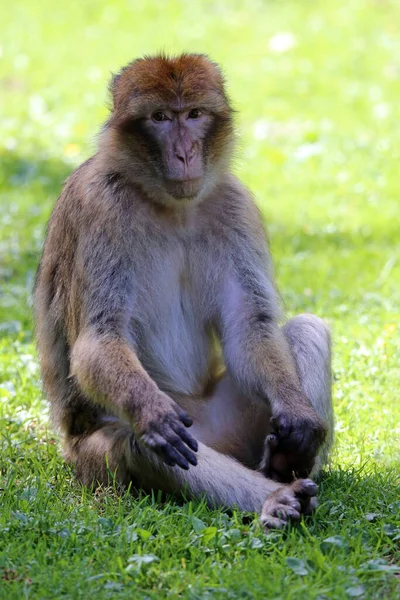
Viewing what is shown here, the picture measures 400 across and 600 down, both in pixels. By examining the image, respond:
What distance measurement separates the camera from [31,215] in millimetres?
9617

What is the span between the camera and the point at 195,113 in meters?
4.98

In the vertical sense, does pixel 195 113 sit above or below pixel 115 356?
above

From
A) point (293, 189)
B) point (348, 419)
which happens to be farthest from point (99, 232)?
point (293, 189)

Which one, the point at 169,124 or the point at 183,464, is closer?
the point at 183,464

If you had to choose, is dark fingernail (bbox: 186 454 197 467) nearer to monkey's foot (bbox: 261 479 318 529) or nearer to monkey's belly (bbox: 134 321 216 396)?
monkey's foot (bbox: 261 479 318 529)

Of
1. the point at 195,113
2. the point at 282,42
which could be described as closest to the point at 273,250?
the point at 195,113

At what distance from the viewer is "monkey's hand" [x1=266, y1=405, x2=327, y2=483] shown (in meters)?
4.76

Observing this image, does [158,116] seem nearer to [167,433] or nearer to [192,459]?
[167,433]

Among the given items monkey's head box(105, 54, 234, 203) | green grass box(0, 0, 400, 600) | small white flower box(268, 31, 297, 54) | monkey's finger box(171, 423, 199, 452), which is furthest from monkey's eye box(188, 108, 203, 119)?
small white flower box(268, 31, 297, 54)

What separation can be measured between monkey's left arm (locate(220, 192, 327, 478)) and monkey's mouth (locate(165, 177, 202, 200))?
1.43 feet

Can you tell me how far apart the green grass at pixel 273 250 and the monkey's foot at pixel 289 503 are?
0.21 ft

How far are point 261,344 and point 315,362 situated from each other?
0.90 feet

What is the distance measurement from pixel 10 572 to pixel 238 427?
1.55 metres

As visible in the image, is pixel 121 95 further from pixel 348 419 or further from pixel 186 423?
pixel 348 419
